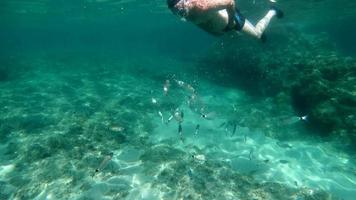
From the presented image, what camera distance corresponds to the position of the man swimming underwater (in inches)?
233

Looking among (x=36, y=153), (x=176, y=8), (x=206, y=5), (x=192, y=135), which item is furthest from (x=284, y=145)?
(x=36, y=153)

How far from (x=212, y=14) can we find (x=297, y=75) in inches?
468

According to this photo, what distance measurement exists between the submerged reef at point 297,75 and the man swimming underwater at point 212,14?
791 centimetres

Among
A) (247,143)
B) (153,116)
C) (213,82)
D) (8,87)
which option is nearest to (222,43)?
(213,82)

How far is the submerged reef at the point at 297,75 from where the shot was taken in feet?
43.4

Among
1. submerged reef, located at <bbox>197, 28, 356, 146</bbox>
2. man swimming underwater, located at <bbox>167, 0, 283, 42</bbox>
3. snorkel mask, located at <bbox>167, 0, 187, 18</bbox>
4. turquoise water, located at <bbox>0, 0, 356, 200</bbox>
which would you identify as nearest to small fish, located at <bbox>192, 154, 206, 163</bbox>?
turquoise water, located at <bbox>0, 0, 356, 200</bbox>

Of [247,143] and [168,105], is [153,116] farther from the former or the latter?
[247,143]

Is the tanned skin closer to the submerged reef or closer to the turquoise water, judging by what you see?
the turquoise water

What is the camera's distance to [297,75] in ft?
54.4

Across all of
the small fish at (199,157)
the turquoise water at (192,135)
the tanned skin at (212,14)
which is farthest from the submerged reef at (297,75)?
the tanned skin at (212,14)

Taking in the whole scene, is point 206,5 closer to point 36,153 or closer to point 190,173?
point 190,173

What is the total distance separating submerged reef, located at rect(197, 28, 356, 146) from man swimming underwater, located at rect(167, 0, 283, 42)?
25.9 ft

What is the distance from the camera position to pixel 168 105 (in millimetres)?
17031

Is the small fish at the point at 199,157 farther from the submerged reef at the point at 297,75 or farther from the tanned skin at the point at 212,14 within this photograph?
the submerged reef at the point at 297,75
